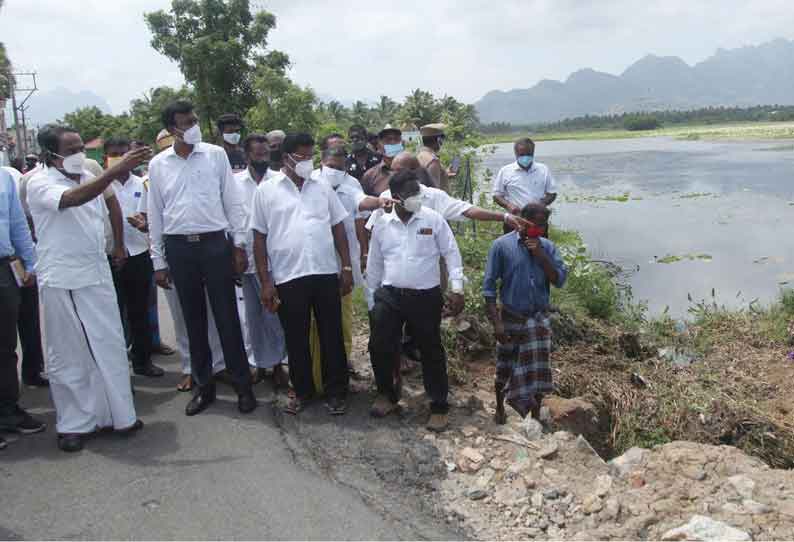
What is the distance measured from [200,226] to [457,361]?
2.87m

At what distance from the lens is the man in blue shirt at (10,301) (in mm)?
4422

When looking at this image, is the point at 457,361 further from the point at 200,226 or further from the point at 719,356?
the point at 719,356

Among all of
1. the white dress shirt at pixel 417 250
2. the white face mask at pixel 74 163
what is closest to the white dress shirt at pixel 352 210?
the white dress shirt at pixel 417 250

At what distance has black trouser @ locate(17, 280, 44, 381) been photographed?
17.7ft

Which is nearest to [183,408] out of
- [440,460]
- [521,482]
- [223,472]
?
[223,472]

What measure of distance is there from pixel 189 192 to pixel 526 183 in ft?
14.6

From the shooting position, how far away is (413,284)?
4.39m

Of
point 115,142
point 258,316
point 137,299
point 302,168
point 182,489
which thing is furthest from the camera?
point 115,142

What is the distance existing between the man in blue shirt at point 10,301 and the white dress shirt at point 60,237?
0.43 metres

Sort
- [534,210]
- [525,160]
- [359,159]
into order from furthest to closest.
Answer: [359,159]
[525,160]
[534,210]

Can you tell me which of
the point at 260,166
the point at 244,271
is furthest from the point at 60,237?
the point at 260,166

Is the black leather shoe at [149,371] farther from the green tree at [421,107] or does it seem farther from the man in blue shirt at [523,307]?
the green tree at [421,107]

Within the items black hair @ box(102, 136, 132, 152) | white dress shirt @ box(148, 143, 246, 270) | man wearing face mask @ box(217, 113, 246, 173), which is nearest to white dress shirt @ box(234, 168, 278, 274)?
man wearing face mask @ box(217, 113, 246, 173)

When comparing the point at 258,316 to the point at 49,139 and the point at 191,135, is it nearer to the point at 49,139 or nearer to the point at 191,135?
the point at 191,135
